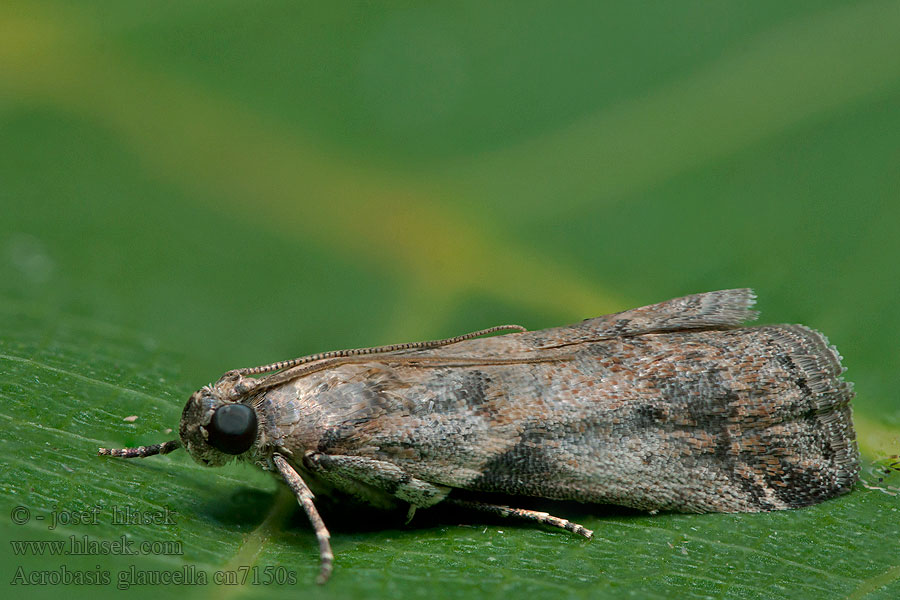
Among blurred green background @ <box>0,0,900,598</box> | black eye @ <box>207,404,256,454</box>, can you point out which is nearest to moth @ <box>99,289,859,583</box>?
black eye @ <box>207,404,256,454</box>

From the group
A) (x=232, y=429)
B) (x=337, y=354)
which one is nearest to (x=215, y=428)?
(x=232, y=429)

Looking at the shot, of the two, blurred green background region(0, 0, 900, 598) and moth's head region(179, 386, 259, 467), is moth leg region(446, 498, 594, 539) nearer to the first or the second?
blurred green background region(0, 0, 900, 598)

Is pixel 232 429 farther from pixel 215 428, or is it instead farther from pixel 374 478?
pixel 374 478

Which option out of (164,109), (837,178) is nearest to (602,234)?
(837,178)

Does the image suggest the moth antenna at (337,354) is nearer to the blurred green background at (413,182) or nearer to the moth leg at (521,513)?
the blurred green background at (413,182)

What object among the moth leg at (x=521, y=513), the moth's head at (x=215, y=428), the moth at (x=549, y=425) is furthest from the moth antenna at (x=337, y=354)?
the moth leg at (x=521, y=513)
